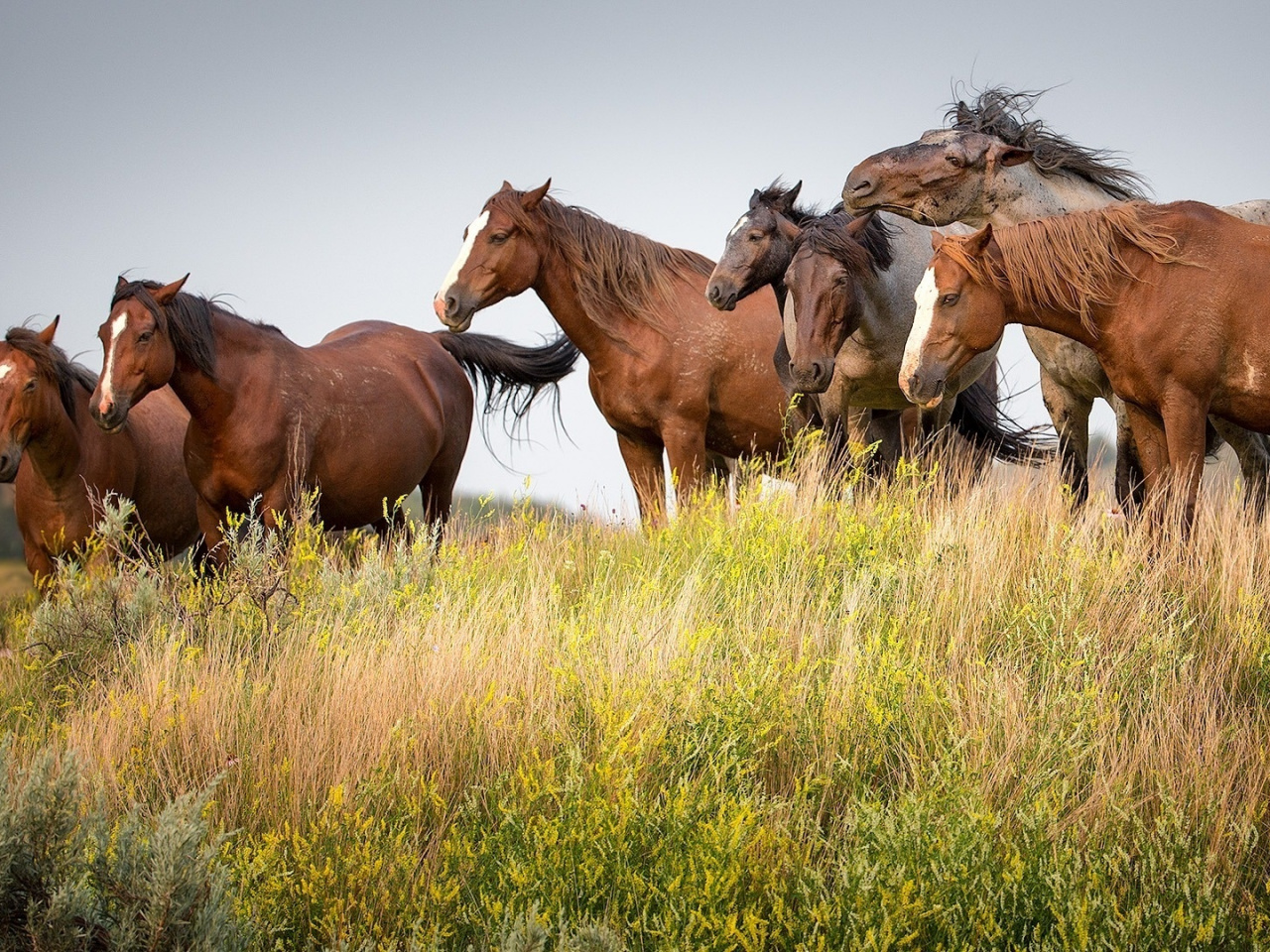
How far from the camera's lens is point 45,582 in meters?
9.12

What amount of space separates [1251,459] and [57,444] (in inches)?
314

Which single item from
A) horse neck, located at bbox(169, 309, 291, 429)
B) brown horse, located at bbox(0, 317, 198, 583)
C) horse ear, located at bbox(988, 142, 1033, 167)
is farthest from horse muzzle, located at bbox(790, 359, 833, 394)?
brown horse, located at bbox(0, 317, 198, 583)

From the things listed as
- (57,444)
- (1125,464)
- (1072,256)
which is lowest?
(57,444)

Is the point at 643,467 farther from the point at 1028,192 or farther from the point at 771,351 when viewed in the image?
the point at 1028,192

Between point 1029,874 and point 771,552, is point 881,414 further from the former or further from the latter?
point 1029,874

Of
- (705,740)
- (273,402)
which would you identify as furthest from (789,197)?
(705,740)

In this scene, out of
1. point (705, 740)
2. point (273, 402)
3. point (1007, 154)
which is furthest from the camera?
point (273, 402)

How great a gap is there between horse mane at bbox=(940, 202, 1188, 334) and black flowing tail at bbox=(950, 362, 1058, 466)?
3716 mm

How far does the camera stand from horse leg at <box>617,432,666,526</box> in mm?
9398

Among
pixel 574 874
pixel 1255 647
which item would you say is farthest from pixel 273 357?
pixel 1255 647

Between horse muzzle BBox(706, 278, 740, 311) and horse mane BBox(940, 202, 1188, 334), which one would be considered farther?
horse muzzle BBox(706, 278, 740, 311)

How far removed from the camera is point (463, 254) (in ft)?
28.3

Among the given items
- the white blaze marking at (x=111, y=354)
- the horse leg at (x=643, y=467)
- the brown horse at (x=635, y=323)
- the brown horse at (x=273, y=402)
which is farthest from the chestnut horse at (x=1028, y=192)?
the white blaze marking at (x=111, y=354)

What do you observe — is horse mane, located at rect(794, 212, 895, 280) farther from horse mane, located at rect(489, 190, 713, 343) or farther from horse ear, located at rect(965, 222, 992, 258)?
horse ear, located at rect(965, 222, 992, 258)
